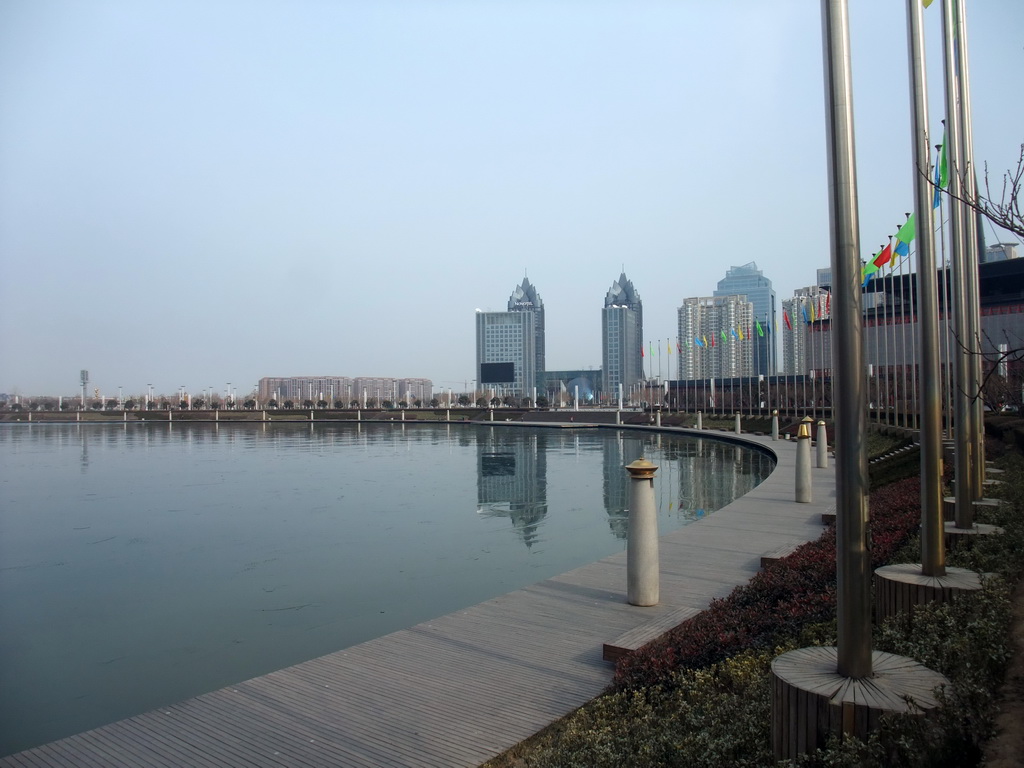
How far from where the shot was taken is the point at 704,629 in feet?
15.8

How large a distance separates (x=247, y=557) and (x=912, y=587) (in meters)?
7.48

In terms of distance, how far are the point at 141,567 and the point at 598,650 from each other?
617cm

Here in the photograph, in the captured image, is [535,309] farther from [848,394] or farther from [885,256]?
[848,394]

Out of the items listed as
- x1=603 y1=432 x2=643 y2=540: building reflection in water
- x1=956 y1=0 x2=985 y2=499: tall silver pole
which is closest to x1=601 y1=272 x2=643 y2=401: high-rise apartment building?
x1=603 y1=432 x2=643 y2=540: building reflection in water

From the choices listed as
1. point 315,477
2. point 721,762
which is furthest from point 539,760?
point 315,477

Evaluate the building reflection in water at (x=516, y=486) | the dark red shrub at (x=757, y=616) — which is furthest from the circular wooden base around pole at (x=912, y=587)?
the building reflection in water at (x=516, y=486)

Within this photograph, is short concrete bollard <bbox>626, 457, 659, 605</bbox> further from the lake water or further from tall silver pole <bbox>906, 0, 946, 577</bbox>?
tall silver pole <bbox>906, 0, 946, 577</bbox>

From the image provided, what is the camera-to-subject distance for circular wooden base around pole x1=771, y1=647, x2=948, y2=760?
2.62 meters

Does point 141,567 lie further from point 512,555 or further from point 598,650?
point 598,650

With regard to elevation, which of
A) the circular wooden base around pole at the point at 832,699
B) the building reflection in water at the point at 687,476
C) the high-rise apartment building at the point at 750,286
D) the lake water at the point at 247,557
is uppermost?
the high-rise apartment building at the point at 750,286

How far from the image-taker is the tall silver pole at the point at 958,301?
5.61 m

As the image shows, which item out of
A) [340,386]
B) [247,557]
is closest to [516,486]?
[247,557]

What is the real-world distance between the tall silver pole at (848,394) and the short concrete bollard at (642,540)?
9.55 ft

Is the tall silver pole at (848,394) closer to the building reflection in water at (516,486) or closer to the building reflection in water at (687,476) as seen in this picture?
the building reflection in water at (687,476)
